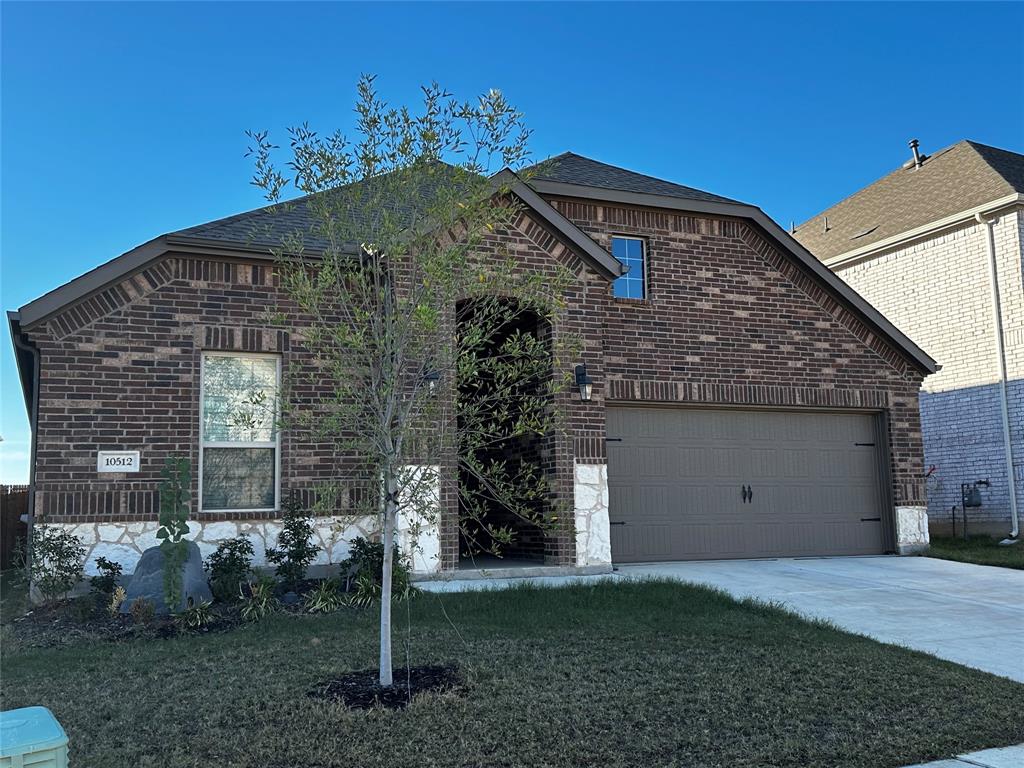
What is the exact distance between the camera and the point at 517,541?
1290 cm

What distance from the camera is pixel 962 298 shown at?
17.6 metres

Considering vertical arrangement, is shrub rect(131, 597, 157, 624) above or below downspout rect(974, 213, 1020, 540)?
below

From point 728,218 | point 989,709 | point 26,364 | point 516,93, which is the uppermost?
point 728,218

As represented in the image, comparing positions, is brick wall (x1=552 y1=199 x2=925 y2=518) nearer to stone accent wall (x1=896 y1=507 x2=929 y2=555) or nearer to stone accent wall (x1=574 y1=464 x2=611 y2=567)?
stone accent wall (x1=896 y1=507 x2=929 y2=555)

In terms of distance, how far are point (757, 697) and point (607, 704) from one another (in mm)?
1053

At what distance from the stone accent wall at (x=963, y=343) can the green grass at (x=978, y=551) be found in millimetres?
898

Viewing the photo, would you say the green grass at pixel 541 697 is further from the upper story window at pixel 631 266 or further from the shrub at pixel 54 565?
the upper story window at pixel 631 266

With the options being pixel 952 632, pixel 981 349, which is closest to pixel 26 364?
pixel 952 632

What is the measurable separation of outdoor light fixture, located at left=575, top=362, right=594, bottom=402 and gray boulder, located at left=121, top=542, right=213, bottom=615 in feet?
17.0

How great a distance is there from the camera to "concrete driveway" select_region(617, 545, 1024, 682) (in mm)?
7551

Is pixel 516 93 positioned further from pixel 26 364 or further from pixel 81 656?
pixel 26 364

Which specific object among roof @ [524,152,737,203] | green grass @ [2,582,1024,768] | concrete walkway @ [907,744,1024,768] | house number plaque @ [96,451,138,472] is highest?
roof @ [524,152,737,203]

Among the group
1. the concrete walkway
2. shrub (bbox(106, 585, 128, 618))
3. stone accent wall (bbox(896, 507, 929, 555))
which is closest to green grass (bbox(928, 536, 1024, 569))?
stone accent wall (bbox(896, 507, 929, 555))

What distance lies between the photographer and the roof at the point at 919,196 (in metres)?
17.7
